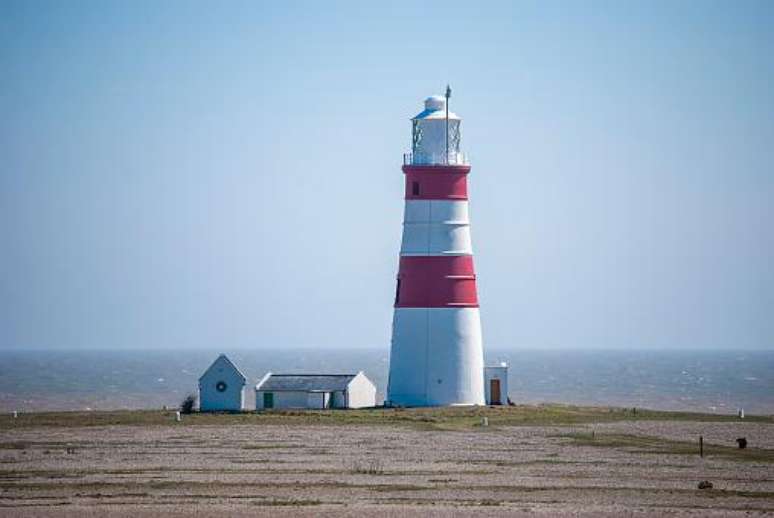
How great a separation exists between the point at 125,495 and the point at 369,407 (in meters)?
24.9

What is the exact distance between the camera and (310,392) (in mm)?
59656

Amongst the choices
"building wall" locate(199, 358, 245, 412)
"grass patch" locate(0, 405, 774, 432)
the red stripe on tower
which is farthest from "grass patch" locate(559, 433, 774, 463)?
"building wall" locate(199, 358, 245, 412)

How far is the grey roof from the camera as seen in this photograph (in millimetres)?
59938

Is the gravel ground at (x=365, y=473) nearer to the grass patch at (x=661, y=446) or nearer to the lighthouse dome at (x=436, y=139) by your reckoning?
the grass patch at (x=661, y=446)

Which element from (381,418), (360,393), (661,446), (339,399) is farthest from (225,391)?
(661,446)

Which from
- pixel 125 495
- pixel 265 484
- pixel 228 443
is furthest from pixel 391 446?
pixel 125 495

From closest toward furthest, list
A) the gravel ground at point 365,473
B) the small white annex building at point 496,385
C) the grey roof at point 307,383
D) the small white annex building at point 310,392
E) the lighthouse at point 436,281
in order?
the gravel ground at point 365,473 → the lighthouse at point 436,281 → the small white annex building at point 310,392 → the grey roof at point 307,383 → the small white annex building at point 496,385

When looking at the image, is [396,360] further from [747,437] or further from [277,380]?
[747,437]

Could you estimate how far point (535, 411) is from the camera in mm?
58156

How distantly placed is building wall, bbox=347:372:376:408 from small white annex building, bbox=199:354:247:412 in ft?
13.4

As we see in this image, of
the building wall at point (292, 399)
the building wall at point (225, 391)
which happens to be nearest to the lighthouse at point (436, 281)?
the building wall at point (292, 399)

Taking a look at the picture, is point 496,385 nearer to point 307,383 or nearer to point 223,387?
point 307,383

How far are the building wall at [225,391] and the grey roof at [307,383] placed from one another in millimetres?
1358

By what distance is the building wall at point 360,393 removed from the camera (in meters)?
60.1
